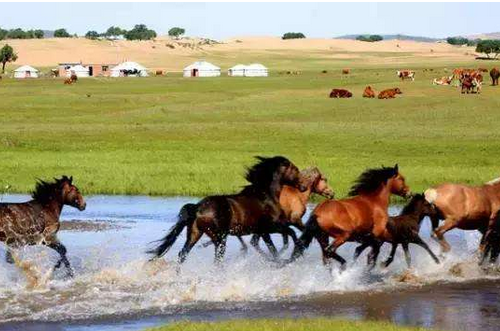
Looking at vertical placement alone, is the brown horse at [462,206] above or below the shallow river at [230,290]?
above

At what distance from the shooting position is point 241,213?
15391 millimetres

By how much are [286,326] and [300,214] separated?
537 centimetres

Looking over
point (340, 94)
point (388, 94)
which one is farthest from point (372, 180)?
point (340, 94)

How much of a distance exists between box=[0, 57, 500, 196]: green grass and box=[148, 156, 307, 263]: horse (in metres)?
8.92

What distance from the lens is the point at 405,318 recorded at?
1236 cm

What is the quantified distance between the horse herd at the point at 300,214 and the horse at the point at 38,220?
0.01m

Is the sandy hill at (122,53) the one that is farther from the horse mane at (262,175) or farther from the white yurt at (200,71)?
the horse mane at (262,175)

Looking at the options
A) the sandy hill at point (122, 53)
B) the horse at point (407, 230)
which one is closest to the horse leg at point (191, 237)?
the horse at point (407, 230)

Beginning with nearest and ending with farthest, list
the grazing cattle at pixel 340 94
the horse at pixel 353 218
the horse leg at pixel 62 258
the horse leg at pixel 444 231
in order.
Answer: the horse at pixel 353 218
the horse leg at pixel 62 258
the horse leg at pixel 444 231
the grazing cattle at pixel 340 94

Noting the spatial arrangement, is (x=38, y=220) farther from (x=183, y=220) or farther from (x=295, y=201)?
(x=295, y=201)

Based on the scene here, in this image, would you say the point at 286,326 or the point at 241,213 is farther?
the point at 241,213

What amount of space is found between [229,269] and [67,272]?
2.35 m

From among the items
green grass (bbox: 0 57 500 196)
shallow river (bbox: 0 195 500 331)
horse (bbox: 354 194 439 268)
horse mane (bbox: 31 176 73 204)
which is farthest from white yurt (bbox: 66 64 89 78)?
horse (bbox: 354 194 439 268)

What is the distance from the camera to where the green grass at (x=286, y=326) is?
1113cm
